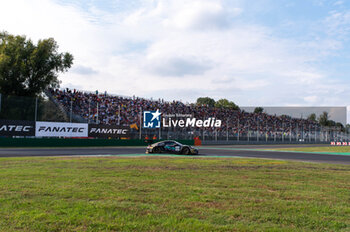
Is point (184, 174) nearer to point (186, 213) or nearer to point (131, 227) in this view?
point (186, 213)

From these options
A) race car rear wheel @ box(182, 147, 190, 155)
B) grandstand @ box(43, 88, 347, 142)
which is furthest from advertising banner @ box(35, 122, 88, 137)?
race car rear wheel @ box(182, 147, 190, 155)

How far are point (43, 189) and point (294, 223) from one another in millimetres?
4849

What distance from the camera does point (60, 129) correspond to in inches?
1140

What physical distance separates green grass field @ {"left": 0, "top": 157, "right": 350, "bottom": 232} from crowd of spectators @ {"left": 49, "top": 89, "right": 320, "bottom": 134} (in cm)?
2316

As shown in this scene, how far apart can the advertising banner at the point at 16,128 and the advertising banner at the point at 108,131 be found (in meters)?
5.46

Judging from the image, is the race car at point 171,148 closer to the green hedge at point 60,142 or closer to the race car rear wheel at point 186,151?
the race car rear wheel at point 186,151

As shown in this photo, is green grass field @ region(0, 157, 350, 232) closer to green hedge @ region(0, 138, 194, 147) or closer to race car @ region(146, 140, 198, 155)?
race car @ region(146, 140, 198, 155)

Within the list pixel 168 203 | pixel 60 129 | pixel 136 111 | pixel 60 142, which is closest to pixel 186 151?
pixel 60 142

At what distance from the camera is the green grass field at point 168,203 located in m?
4.50

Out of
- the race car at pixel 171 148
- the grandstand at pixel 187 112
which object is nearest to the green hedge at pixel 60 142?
the grandstand at pixel 187 112

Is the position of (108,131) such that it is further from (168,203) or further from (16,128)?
(168,203)

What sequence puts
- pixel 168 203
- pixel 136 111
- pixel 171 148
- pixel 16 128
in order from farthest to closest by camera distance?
pixel 136 111 < pixel 16 128 < pixel 171 148 < pixel 168 203

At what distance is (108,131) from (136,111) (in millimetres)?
5303

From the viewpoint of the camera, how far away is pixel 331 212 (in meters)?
5.32
